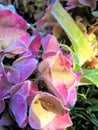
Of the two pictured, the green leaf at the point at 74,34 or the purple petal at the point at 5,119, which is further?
the green leaf at the point at 74,34

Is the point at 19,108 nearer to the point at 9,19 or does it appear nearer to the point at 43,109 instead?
the point at 43,109

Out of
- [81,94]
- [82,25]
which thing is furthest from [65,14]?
[81,94]

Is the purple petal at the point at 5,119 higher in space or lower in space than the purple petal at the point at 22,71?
lower

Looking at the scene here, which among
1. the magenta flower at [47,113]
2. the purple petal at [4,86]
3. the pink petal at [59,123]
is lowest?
the pink petal at [59,123]

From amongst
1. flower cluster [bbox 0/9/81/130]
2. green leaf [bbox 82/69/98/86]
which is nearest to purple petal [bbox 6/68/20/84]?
flower cluster [bbox 0/9/81/130]

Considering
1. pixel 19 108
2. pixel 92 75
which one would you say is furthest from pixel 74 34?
pixel 19 108

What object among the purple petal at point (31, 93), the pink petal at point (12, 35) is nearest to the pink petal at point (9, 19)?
the pink petal at point (12, 35)

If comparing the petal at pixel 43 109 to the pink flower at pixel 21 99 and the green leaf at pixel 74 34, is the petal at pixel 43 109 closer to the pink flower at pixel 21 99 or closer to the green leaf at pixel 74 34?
the pink flower at pixel 21 99

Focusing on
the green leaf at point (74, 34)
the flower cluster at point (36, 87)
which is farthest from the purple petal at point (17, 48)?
the green leaf at point (74, 34)

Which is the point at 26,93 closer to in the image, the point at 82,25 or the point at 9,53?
the point at 9,53
